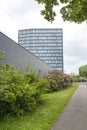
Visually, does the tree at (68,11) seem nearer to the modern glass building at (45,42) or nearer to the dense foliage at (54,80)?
the dense foliage at (54,80)

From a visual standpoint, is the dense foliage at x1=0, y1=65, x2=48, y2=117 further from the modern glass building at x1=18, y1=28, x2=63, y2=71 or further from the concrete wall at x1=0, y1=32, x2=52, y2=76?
the modern glass building at x1=18, y1=28, x2=63, y2=71

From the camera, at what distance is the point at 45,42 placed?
150 metres

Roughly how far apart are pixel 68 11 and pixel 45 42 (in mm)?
133893

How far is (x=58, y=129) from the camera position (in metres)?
7.91

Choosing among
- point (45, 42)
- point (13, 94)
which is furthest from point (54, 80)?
point (45, 42)

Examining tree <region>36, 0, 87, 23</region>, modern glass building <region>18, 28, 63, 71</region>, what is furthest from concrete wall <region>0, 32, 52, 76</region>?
modern glass building <region>18, 28, 63, 71</region>

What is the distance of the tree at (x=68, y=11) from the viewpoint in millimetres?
14531

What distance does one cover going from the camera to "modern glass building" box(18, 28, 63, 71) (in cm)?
14725

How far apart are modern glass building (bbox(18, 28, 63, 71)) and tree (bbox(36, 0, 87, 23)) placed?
129 metres

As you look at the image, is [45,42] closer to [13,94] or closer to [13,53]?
[13,53]

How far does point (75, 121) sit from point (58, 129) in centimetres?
152

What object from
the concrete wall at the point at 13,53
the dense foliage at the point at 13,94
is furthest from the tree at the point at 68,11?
the dense foliage at the point at 13,94

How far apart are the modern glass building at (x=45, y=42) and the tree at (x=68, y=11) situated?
423 feet

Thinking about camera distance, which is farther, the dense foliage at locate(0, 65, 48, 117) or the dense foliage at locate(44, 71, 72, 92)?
the dense foliage at locate(44, 71, 72, 92)
